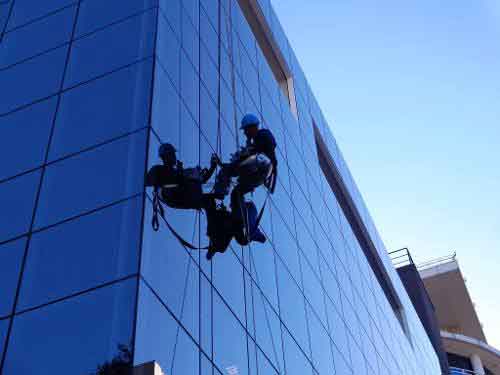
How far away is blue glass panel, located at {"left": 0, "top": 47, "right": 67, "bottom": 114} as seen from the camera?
1509 centimetres

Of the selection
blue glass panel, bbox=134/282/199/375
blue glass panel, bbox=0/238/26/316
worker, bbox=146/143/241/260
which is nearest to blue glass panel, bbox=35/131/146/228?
blue glass panel, bbox=0/238/26/316

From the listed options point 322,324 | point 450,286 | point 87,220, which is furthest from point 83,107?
point 450,286

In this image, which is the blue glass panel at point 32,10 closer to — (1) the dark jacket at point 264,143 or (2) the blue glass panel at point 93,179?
(2) the blue glass panel at point 93,179

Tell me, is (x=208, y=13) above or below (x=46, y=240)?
above

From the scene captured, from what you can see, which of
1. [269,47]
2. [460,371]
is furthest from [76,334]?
[460,371]

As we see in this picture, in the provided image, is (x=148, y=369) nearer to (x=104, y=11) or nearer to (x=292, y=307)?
(x=104, y=11)

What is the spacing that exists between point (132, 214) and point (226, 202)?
402 centimetres

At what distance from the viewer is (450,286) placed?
2351 inches

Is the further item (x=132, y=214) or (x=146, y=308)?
(x=132, y=214)

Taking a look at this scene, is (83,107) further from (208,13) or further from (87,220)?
(208,13)

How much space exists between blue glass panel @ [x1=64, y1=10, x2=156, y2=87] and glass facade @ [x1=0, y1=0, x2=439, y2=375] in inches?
1.3

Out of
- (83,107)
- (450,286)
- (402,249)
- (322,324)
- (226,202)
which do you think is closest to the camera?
(83,107)

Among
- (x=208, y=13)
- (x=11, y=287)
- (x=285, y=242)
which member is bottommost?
(x=11, y=287)

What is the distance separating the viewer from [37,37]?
655 inches
